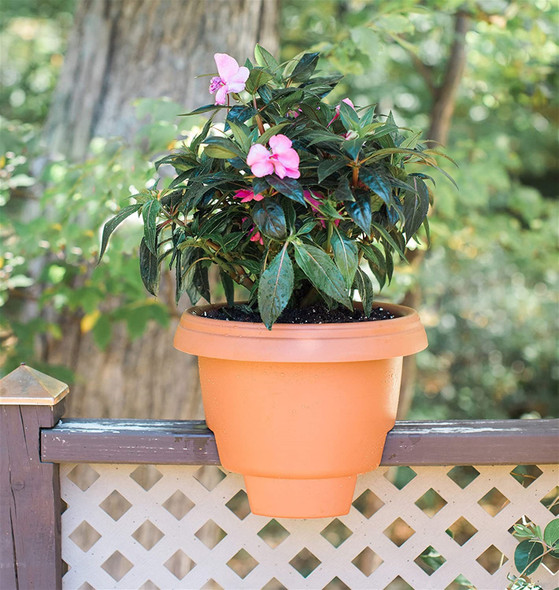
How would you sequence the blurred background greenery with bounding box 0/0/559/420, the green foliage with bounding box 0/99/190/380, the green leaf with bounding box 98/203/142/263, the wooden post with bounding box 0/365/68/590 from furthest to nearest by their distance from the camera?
the blurred background greenery with bounding box 0/0/559/420
the green foliage with bounding box 0/99/190/380
the wooden post with bounding box 0/365/68/590
the green leaf with bounding box 98/203/142/263

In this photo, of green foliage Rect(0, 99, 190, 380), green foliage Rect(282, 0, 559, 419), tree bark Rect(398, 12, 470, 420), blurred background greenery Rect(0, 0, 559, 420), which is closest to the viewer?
green foliage Rect(0, 99, 190, 380)

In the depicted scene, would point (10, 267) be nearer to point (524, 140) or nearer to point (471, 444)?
point (471, 444)

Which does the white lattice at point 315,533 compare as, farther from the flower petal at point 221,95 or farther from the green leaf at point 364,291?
the flower petal at point 221,95

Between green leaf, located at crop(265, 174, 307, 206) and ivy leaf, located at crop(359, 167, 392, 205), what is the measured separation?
0.09 metres

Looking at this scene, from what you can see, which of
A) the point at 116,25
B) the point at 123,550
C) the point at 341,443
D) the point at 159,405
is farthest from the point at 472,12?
the point at 123,550

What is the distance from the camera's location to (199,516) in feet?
3.73

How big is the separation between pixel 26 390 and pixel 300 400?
1.51 ft

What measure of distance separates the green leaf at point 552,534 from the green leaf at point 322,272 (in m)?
0.52

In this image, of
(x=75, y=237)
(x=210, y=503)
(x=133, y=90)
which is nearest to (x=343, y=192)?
(x=210, y=503)

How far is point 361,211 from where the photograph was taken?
0.89m

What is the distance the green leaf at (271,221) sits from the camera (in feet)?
2.89

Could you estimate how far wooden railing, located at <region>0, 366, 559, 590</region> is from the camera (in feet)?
3.53

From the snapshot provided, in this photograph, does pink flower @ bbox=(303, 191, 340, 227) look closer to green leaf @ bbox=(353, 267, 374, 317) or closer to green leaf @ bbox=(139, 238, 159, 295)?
green leaf @ bbox=(353, 267, 374, 317)

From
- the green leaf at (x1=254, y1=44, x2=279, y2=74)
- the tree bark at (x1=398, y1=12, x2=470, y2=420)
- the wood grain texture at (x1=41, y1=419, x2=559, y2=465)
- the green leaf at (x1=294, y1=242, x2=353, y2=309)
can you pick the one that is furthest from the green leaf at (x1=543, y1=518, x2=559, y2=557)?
the tree bark at (x1=398, y1=12, x2=470, y2=420)
